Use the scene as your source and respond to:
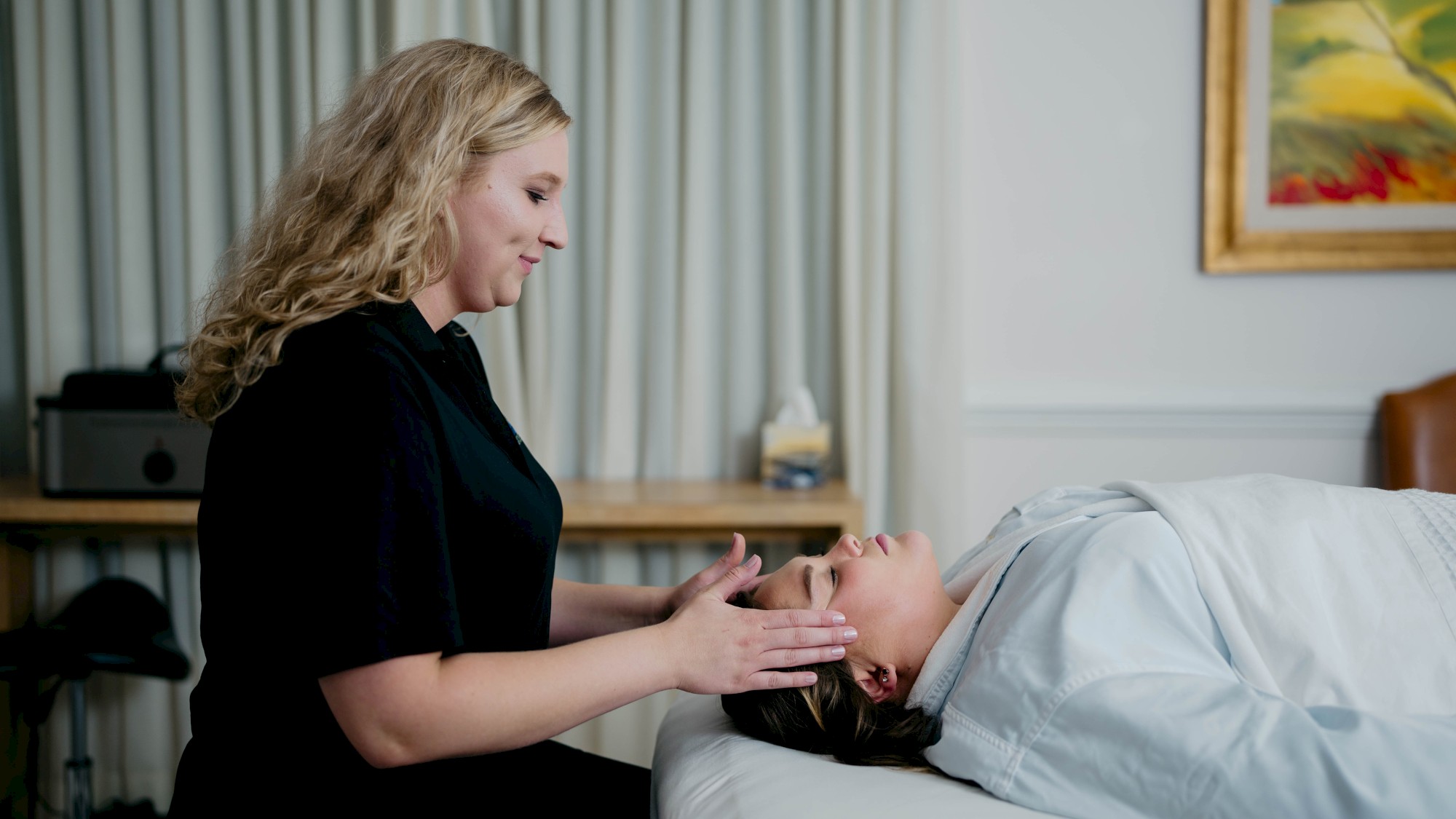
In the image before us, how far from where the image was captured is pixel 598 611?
4.85ft

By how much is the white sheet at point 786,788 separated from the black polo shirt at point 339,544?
0.26 meters

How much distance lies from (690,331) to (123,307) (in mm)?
1436

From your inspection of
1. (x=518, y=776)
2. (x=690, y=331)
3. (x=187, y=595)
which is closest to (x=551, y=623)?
(x=518, y=776)

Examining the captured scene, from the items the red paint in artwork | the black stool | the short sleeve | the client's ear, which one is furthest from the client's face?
the red paint in artwork

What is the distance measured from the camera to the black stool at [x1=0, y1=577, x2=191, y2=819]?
6.37 ft

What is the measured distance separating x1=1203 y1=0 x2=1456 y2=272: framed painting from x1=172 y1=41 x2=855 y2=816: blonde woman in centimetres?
187

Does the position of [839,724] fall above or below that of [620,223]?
below

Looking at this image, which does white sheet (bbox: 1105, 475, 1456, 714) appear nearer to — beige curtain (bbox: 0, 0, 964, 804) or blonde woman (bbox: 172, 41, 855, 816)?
blonde woman (bbox: 172, 41, 855, 816)

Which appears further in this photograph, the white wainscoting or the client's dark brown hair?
the white wainscoting

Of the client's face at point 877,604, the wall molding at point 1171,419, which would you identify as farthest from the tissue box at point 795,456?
the client's face at point 877,604

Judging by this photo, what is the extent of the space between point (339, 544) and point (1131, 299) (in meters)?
2.13

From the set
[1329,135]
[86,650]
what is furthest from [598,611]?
[1329,135]

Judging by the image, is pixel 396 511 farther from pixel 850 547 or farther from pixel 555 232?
pixel 850 547

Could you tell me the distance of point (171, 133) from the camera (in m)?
2.52
